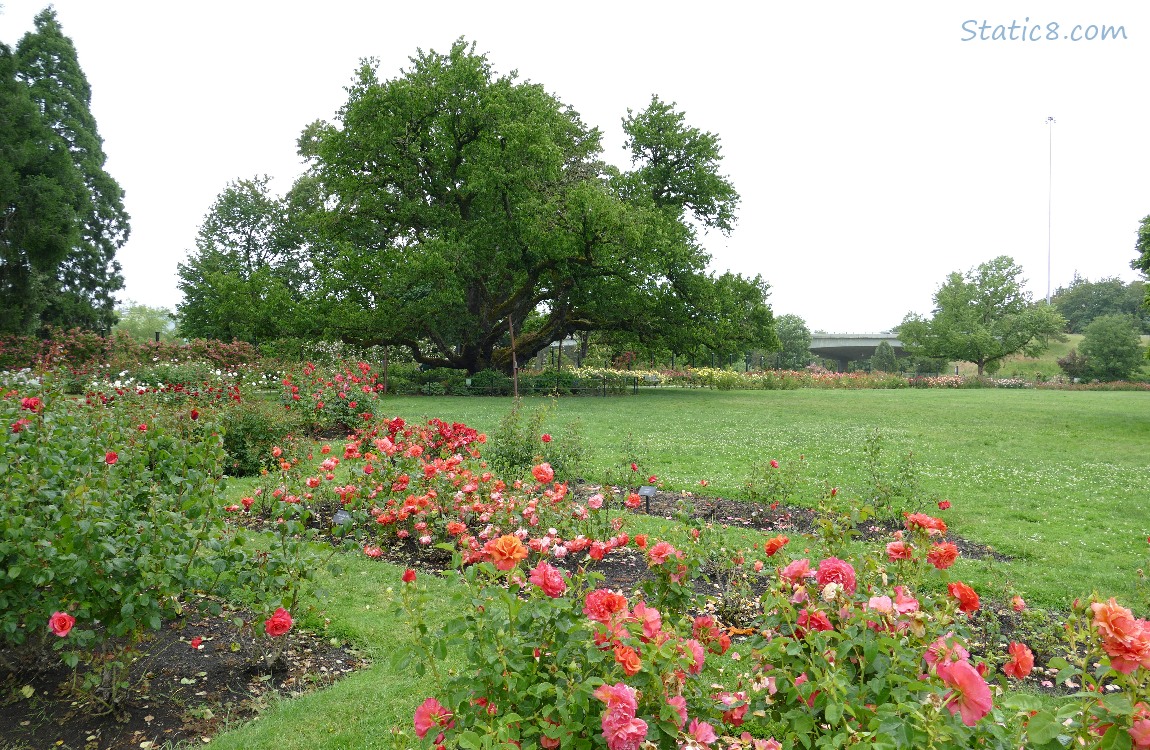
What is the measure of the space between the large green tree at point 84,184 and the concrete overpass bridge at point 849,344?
60.5 metres

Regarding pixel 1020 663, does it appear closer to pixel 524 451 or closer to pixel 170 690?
pixel 170 690

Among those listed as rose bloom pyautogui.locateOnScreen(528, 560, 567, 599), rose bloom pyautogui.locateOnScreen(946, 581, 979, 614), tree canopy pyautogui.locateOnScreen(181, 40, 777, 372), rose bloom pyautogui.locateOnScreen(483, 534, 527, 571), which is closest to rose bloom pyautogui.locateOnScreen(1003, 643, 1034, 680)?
rose bloom pyautogui.locateOnScreen(946, 581, 979, 614)

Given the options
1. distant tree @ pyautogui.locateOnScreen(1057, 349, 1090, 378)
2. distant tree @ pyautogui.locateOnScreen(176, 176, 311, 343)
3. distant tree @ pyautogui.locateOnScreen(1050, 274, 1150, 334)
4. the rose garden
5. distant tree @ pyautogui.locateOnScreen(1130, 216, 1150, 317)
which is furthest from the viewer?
distant tree @ pyautogui.locateOnScreen(1050, 274, 1150, 334)

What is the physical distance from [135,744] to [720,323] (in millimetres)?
22717

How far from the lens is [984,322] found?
50.9 metres

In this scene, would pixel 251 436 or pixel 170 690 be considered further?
pixel 251 436

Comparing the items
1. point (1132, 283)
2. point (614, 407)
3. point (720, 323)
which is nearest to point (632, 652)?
point (614, 407)

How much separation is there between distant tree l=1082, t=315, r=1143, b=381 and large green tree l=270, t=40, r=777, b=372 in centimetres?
3285

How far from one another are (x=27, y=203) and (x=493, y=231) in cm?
1489

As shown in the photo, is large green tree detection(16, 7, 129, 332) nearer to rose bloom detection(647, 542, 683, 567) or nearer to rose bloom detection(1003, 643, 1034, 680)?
rose bloom detection(647, 542, 683, 567)

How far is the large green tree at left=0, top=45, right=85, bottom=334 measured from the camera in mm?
21219

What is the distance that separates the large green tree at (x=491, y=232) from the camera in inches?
850

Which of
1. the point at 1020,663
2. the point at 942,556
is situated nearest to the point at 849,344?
the point at 942,556

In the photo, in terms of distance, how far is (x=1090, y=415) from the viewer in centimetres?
1792
